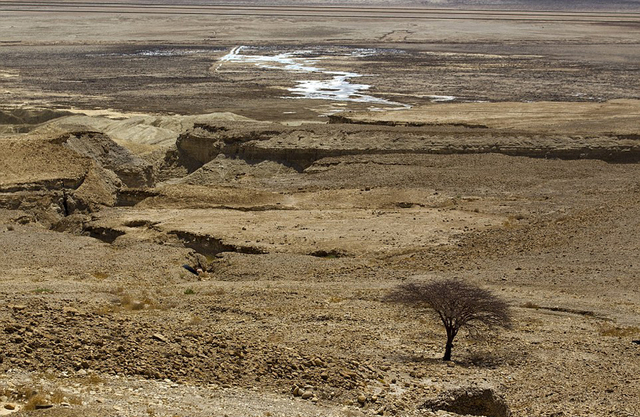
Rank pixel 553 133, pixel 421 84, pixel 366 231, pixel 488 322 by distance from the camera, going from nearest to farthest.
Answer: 1. pixel 488 322
2. pixel 366 231
3. pixel 553 133
4. pixel 421 84

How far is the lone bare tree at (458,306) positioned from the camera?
14.6 metres

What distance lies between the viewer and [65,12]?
391 feet

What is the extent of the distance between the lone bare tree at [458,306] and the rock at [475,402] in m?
1.50

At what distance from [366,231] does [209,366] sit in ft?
38.6

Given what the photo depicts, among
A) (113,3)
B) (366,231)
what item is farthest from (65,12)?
(366,231)

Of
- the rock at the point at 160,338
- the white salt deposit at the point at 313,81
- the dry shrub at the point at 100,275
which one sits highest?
the rock at the point at 160,338

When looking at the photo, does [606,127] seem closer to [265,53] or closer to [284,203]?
[284,203]

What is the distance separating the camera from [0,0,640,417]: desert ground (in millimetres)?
12312

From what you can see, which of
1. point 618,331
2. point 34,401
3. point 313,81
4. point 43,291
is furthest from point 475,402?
point 313,81

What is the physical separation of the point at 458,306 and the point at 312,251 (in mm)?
7918

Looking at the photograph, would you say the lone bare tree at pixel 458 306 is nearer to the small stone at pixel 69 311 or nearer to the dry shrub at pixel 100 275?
the small stone at pixel 69 311

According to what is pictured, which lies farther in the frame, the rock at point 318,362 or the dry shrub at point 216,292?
the dry shrub at point 216,292

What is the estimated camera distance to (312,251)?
22281 mm

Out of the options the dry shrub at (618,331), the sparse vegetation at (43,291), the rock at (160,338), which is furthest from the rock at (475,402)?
the sparse vegetation at (43,291)
